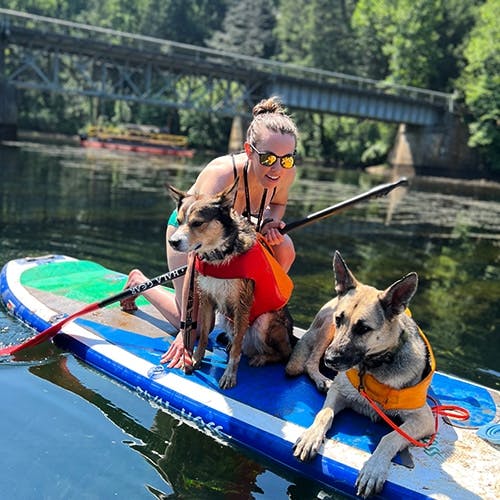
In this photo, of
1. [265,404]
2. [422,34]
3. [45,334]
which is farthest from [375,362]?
[422,34]

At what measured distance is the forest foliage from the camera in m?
59.6

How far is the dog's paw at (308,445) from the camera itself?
468cm

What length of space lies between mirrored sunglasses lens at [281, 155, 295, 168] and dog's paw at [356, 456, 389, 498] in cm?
279

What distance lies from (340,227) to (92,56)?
42.5m

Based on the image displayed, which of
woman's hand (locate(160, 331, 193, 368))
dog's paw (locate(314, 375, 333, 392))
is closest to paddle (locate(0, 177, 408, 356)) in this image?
woman's hand (locate(160, 331, 193, 368))

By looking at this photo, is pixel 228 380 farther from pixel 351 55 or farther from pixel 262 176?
pixel 351 55

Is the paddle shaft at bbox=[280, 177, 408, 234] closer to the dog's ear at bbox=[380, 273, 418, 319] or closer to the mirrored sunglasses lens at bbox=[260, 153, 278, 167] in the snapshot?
the mirrored sunglasses lens at bbox=[260, 153, 278, 167]

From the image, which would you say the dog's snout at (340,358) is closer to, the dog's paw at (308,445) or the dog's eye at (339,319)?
the dog's eye at (339,319)

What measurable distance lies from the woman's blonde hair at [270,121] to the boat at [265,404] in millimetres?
2291

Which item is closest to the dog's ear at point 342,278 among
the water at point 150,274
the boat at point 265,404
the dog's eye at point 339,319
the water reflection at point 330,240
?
the dog's eye at point 339,319

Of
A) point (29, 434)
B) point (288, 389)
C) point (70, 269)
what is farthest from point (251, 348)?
point (70, 269)

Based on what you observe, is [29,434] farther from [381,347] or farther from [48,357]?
[381,347]

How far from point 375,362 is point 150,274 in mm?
7302

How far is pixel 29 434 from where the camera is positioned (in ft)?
16.8
